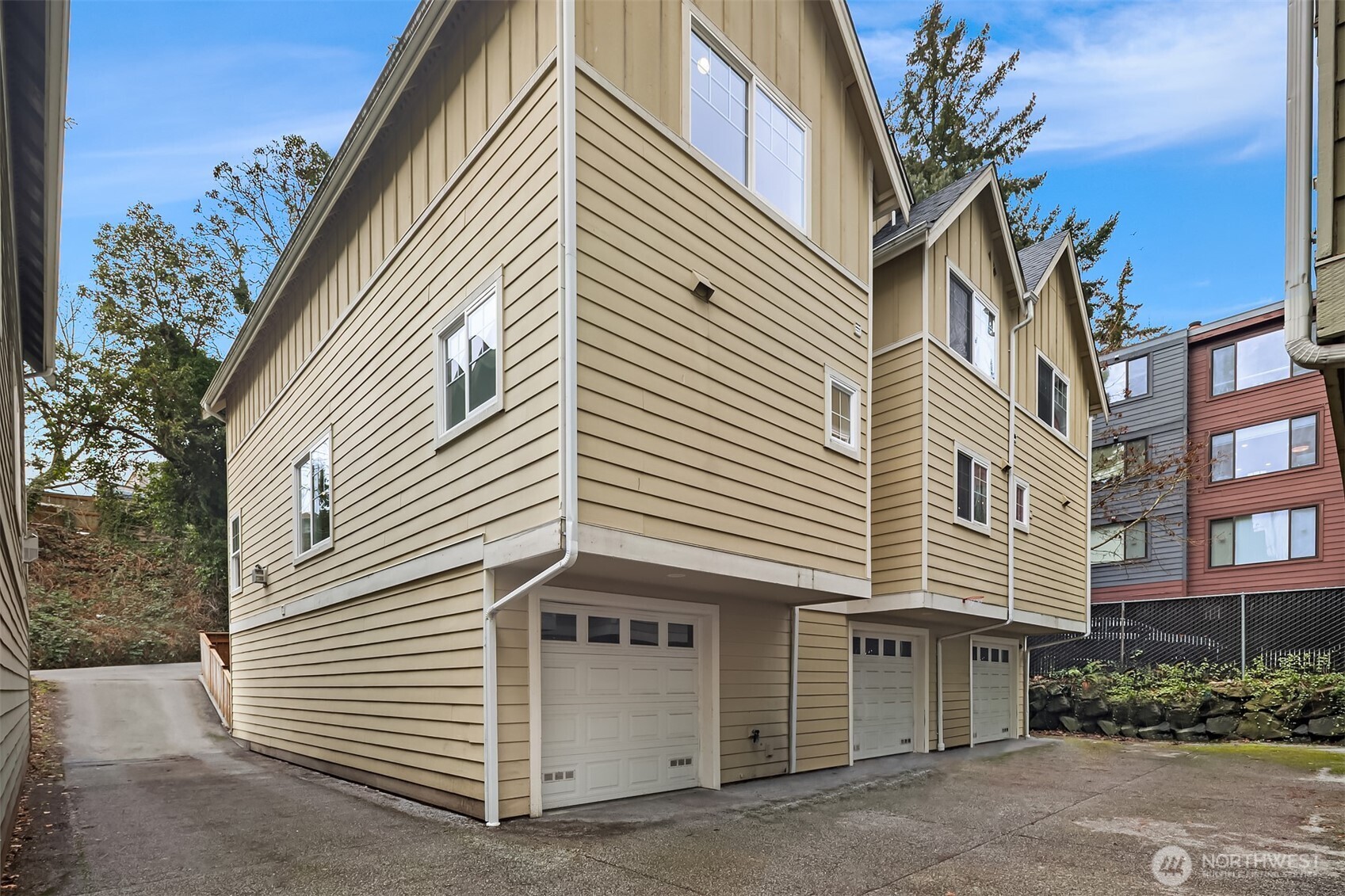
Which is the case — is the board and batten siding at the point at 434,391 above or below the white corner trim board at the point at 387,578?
above

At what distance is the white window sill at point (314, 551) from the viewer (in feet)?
33.0

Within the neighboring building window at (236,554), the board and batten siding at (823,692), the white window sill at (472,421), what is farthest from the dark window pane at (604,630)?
the neighboring building window at (236,554)

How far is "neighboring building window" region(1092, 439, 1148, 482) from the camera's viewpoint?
22016 mm

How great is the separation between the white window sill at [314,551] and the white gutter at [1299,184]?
9.52 meters

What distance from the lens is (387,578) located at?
8422mm

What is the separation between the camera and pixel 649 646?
802cm

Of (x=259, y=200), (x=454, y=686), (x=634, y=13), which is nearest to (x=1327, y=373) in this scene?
(x=634, y=13)

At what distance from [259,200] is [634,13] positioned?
71.1 ft

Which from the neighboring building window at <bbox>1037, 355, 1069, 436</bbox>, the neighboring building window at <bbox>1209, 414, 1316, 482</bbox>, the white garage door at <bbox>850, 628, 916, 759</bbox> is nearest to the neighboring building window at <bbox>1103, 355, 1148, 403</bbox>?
the neighboring building window at <bbox>1209, 414, 1316, 482</bbox>

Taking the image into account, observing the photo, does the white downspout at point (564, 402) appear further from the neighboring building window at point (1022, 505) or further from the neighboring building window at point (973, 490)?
the neighboring building window at point (1022, 505)

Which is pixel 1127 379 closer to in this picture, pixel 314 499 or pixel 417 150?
pixel 417 150

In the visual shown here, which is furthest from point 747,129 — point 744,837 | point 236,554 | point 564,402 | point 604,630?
point 236,554

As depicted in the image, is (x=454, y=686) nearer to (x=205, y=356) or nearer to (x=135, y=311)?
(x=205, y=356)

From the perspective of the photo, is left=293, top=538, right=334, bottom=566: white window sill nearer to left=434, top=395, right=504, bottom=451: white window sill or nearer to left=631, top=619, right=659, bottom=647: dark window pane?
left=434, top=395, right=504, bottom=451: white window sill
